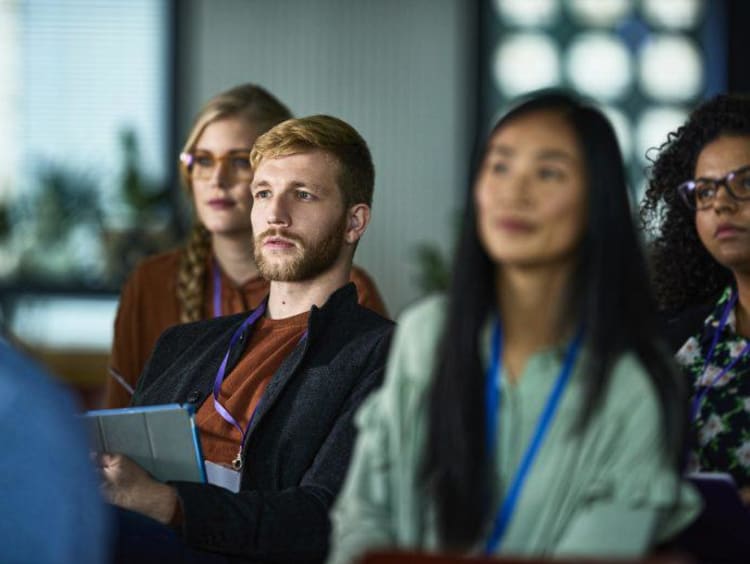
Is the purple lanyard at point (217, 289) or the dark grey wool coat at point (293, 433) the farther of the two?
the purple lanyard at point (217, 289)

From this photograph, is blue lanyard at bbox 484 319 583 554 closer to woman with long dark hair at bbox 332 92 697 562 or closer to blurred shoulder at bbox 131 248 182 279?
woman with long dark hair at bbox 332 92 697 562

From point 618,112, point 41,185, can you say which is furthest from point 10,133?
point 618,112

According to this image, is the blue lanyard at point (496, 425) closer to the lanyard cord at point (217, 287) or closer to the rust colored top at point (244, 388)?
the rust colored top at point (244, 388)

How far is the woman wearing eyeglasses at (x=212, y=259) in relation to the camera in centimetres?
347

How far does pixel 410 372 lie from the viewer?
1787mm

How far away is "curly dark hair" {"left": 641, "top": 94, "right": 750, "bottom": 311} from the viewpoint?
9.84ft

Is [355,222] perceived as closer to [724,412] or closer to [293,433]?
[293,433]

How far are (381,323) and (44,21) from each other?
227 inches

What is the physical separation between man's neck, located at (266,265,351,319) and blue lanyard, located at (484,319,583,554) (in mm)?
A: 914

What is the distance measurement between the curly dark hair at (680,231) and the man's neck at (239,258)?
1024 mm

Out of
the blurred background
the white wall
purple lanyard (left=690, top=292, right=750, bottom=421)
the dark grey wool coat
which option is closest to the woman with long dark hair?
the dark grey wool coat

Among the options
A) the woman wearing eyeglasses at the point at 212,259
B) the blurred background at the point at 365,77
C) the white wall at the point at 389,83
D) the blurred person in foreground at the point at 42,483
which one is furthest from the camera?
the white wall at the point at 389,83

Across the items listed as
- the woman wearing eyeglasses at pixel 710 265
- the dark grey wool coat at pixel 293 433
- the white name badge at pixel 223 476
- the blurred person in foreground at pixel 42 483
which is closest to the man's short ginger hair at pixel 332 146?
the dark grey wool coat at pixel 293 433

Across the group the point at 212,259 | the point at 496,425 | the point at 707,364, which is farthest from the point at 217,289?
the point at 496,425
